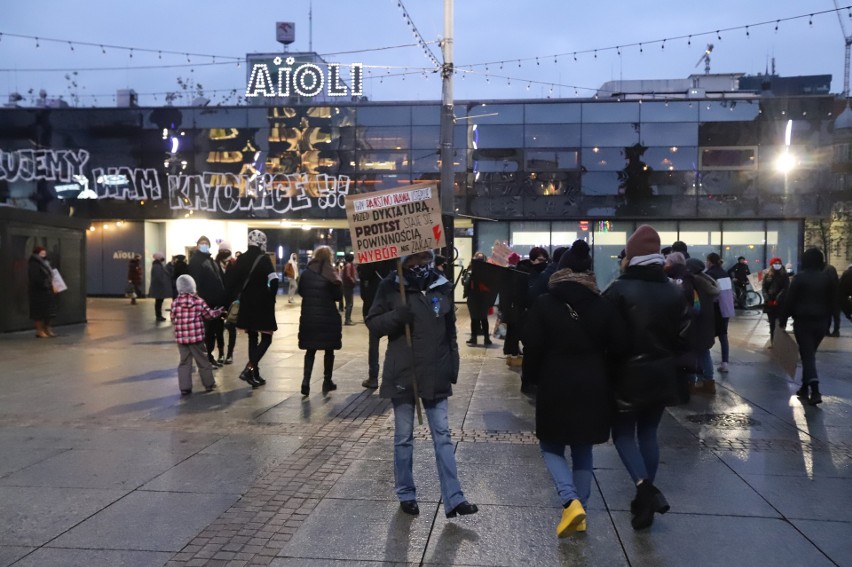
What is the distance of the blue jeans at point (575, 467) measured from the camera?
454cm

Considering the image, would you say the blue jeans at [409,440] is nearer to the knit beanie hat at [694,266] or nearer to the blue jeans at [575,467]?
the blue jeans at [575,467]

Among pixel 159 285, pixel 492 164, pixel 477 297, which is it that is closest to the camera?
pixel 477 297

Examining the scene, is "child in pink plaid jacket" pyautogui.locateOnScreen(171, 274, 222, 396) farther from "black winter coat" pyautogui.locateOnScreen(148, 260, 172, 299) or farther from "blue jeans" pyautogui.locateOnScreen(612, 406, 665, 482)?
"black winter coat" pyautogui.locateOnScreen(148, 260, 172, 299)

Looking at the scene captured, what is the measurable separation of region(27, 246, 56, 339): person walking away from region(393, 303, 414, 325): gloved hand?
12175mm

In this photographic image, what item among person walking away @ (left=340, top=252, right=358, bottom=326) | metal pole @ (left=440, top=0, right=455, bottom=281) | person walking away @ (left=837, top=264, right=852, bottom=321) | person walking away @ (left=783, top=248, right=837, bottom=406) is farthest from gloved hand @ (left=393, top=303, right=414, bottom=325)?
person walking away @ (left=340, top=252, right=358, bottom=326)

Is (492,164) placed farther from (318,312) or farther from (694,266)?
(318,312)

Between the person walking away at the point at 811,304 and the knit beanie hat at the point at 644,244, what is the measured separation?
450cm

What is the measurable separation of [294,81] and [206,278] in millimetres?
19862

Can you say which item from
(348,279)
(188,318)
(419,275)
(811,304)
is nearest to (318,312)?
(188,318)

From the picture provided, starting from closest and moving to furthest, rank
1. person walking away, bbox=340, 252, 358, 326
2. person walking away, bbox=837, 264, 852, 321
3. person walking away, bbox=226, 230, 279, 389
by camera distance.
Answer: person walking away, bbox=837, 264, 852, 321 → person walking away, bbox=226, 230, 279, 389 → person walking away, bbox=340, 252, 358, 326

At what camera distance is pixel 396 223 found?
5199mm

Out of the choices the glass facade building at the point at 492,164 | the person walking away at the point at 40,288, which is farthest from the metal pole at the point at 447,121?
the glass facade building at the point at 492,164

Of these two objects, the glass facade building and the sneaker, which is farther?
the glass facade building

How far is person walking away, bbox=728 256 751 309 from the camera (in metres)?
25.6
